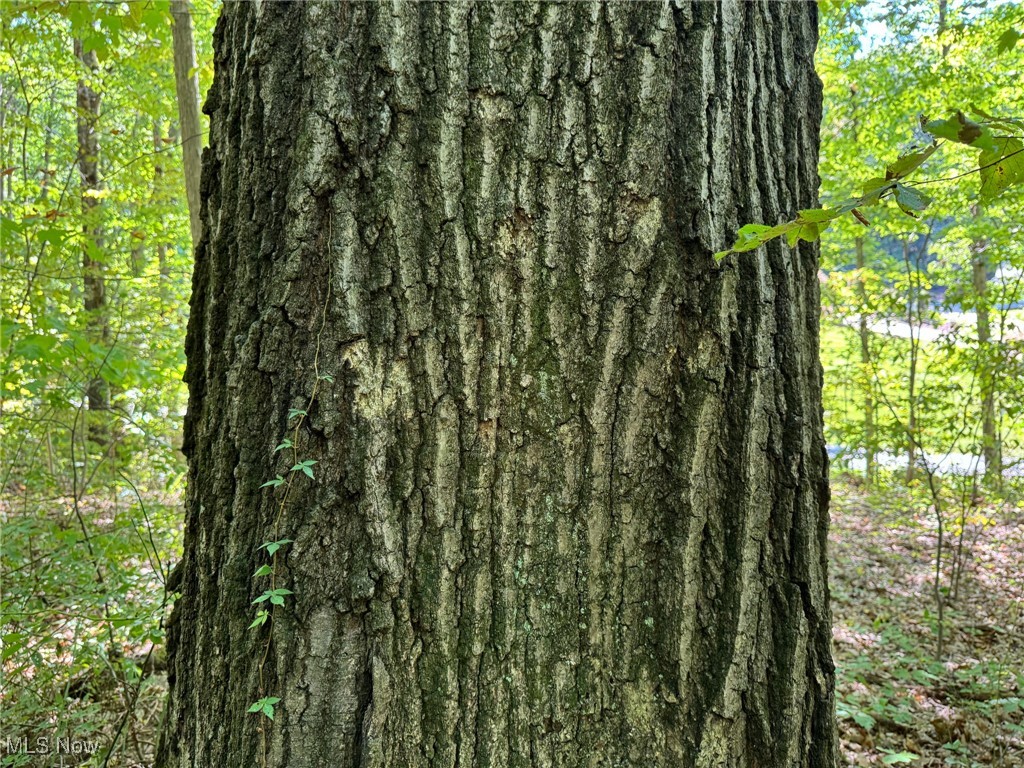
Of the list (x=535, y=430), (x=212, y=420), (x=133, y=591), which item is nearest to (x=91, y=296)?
(x=133, y=591)

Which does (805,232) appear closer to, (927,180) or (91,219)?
(927,180)

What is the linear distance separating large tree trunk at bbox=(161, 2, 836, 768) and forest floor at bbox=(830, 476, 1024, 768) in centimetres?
235

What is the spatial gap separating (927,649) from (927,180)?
15.1 ft

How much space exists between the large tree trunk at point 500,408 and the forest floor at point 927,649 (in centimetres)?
235

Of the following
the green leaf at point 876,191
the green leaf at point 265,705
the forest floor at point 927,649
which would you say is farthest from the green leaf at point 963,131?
the forest floor at point 927,649

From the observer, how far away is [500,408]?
115cm

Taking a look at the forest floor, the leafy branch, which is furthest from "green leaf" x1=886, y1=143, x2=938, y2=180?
the forest floor

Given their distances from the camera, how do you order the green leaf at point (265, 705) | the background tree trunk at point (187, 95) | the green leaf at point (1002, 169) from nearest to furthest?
1. the green leaf at point (1002, 169)
2. the green leaf at point (265, 705)
3. the background tree trunk at point (187, 95)

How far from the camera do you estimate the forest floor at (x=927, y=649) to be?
10.1 feet

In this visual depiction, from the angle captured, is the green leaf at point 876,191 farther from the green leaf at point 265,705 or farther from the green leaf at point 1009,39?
the green leaf at point 265,705

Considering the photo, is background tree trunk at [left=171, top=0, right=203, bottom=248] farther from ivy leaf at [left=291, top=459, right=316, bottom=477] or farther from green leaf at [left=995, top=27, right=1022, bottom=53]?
green leaf at [left=995, top=27, right=1022, bottom=53]

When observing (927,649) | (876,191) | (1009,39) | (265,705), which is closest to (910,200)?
(876,191)

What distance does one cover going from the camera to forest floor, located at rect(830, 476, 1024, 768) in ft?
10.1

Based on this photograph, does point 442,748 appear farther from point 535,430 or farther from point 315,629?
point 535,430
